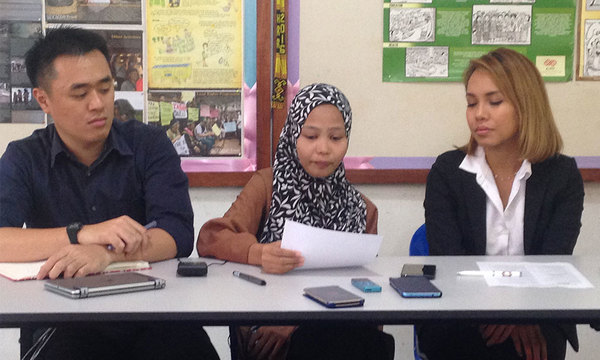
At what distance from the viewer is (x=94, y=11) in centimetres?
254

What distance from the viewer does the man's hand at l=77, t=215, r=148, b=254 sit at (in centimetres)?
164

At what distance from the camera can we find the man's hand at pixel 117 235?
5.38 ft

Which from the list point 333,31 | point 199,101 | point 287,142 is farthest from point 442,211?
point 199,101

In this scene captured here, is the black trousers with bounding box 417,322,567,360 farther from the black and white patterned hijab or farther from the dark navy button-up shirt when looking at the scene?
the dark navy button-up shirt

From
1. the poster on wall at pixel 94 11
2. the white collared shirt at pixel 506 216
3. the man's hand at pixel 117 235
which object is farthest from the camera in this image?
the poster on wall at pixel 94 11

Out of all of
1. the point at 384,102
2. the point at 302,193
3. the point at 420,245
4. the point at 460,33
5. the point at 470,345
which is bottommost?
the point at 470,345

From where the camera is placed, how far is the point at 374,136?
2.68 meters

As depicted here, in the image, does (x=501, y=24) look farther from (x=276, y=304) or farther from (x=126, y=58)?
(x=276, y=304)

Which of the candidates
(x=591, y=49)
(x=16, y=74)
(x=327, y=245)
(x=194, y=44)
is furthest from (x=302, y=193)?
(x=591, y=49)

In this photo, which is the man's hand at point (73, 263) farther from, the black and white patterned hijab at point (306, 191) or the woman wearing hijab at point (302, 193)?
the black and white patterned hijab at point (306, 191)

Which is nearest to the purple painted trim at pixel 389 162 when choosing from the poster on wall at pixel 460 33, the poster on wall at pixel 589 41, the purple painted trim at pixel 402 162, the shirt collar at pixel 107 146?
the purple painted trim at pixel 402 162

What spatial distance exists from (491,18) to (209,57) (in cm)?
116

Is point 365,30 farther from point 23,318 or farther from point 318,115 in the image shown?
point 23,318

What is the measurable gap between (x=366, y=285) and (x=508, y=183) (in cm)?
84
